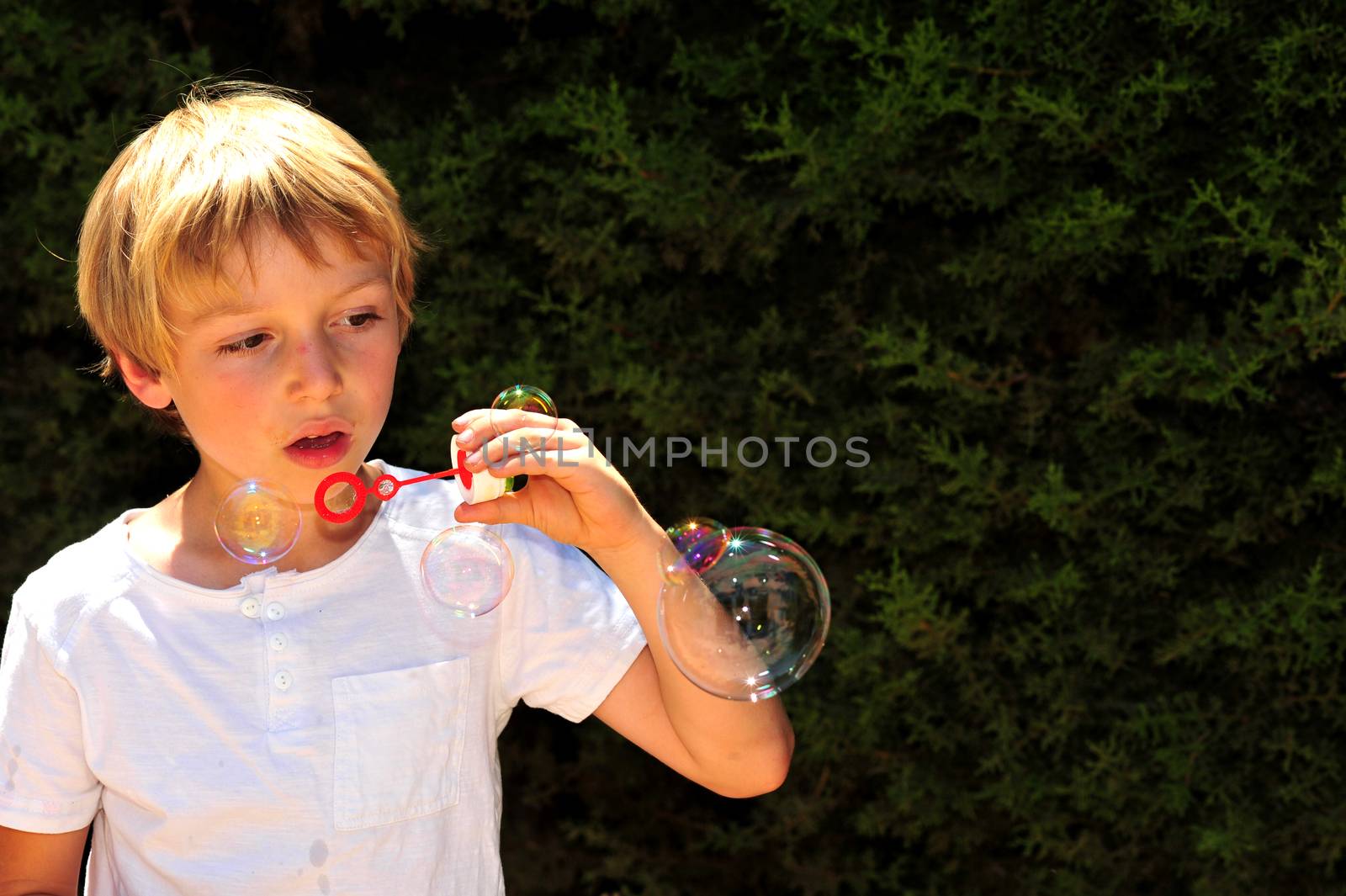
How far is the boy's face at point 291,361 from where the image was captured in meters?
1.66

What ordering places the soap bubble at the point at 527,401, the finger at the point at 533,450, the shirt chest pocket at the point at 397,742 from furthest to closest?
the soap bubble at the point at 527,401, the shirt chest pocket at the point at 397,742, the finger at the point at 533,450

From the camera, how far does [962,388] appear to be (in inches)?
113

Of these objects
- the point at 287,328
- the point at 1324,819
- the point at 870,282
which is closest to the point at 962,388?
the point at 870,282

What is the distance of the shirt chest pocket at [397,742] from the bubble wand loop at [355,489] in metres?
0.21

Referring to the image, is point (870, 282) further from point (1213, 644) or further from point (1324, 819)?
point (1324, 819)

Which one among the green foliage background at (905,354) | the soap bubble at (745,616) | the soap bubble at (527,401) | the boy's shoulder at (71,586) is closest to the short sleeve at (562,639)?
the soap bubble at (745,616)

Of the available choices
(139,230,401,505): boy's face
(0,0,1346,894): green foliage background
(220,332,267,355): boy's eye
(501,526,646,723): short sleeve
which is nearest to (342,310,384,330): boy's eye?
(139,230,401,505): boy's face

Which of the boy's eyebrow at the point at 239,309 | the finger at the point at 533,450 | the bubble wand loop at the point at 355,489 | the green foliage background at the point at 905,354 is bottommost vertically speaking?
the green foliage background at the point at 905,354

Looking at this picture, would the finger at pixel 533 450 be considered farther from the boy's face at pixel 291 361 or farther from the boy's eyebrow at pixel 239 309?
the boy's eyebrow at pixel 239 309

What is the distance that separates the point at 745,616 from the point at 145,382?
880mm

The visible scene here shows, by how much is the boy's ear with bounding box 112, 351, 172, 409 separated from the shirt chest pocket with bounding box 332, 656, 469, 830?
1.49 feet

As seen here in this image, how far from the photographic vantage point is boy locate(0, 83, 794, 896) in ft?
5.52

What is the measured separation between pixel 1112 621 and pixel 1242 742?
0.35 m

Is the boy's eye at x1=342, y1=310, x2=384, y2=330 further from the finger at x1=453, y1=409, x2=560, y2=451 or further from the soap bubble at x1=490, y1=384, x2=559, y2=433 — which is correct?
the soap bubble at x1=490, y1=384, x2=559, y2=433
